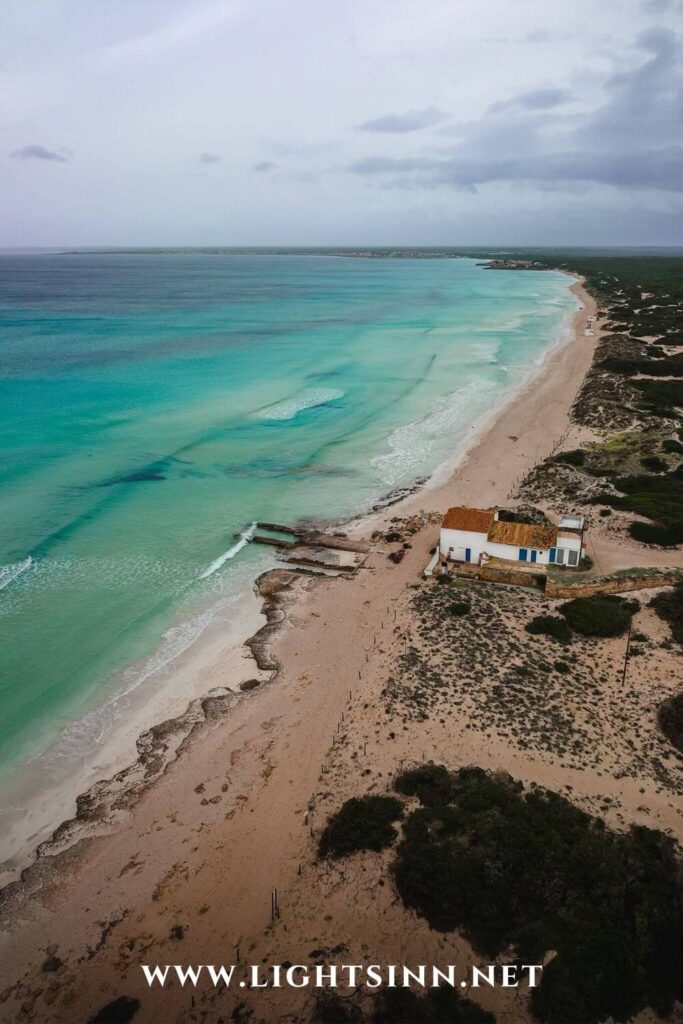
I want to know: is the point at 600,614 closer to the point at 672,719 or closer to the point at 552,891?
the point at 672,719

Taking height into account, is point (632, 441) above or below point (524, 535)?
above

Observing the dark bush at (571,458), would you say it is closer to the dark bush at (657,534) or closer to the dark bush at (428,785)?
the dark bush at (657,534)

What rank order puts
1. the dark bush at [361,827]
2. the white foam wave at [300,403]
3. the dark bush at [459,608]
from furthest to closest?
the white foam wave at [300,403]
the dark bush at [459,608]
the dark bush at [361,827]

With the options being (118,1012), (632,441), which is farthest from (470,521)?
(632,441)

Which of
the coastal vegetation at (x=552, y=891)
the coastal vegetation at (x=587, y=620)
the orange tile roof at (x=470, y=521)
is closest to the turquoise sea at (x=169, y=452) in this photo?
the orange tile roof at (x=470, y=521)

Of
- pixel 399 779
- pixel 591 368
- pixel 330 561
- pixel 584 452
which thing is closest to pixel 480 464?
pixel 584 452

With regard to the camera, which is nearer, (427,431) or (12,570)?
(12,570)
